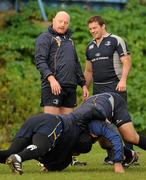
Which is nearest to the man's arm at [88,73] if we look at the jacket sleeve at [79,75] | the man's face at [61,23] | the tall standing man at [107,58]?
the tall standing man at [107,58]

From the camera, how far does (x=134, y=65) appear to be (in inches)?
707

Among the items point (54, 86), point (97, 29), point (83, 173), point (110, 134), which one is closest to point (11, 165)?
point (83, 173)

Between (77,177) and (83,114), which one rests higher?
(83,114)

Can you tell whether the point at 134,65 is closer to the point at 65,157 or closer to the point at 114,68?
the point at 114,68

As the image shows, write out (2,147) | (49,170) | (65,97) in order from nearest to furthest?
(49,170), (65,97), (2,147)

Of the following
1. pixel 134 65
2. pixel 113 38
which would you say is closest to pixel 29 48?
pixel 134 65

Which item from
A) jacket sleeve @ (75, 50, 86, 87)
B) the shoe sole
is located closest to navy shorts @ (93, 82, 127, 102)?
jacket sleeve @ (75, 50, 86, 87)

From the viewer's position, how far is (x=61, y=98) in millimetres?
10141

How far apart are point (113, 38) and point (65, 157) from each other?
2083 mm

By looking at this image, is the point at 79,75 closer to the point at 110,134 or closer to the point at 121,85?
the point at 121,85

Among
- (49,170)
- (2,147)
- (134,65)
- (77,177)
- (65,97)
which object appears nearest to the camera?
(77,177)

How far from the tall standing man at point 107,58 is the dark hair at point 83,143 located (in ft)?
4.42

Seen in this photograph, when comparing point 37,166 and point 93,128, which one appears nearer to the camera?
point 93,128

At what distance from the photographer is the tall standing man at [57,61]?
10.1 metres
